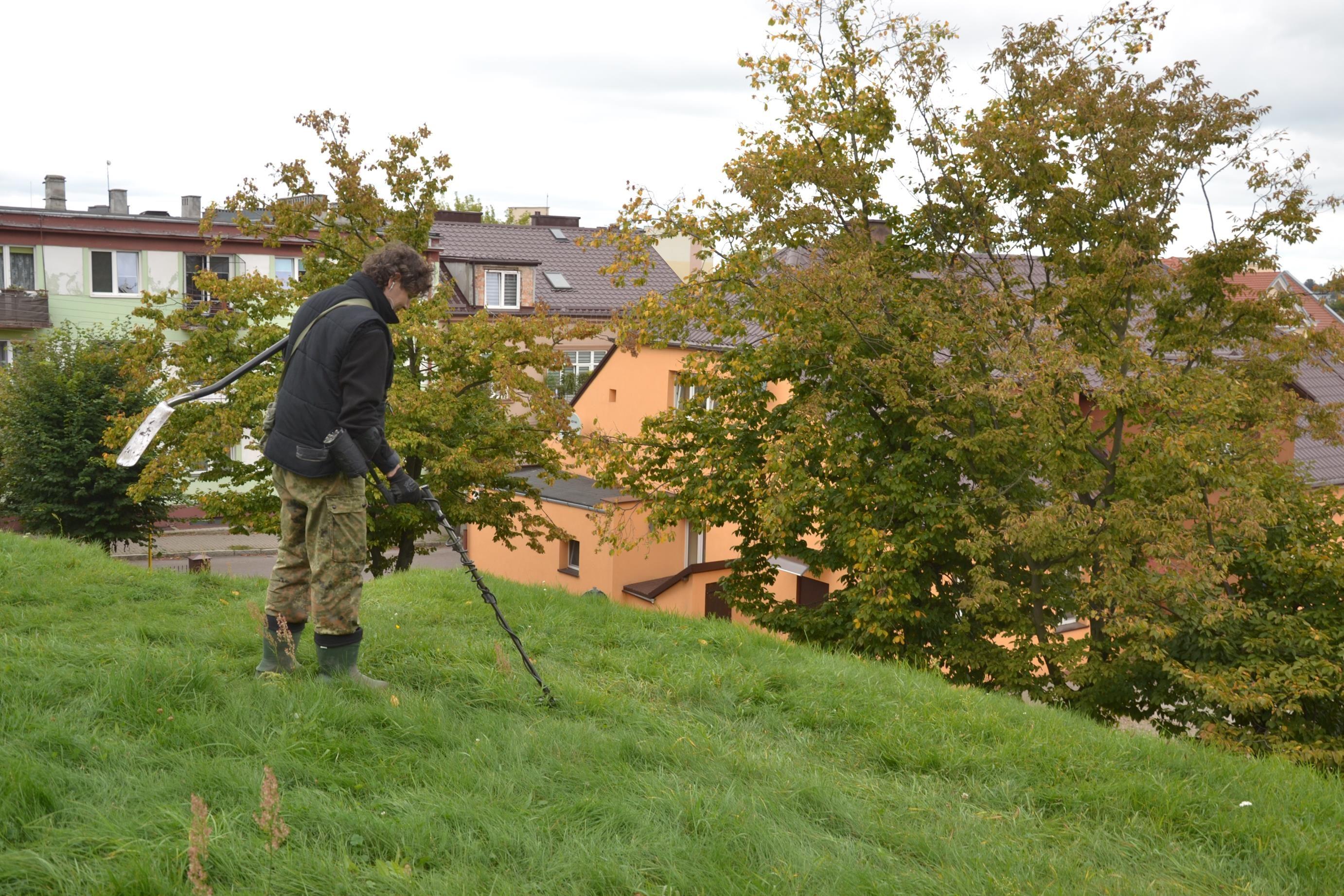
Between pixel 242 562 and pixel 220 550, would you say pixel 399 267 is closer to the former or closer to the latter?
pixel 242 562

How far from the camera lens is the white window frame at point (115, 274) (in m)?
33.2

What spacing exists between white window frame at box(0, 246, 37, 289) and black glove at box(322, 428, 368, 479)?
33902 mm

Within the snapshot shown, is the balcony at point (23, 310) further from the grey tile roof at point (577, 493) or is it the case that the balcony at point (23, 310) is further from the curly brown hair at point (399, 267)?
the curly brown hair at point (399, 267)

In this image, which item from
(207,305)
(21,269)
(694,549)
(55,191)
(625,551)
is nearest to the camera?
Result: (207,305)

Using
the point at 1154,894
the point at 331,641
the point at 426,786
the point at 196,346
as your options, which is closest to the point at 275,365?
the point at 196,346

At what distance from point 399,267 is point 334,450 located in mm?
894

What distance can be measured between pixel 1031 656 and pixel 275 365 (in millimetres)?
13443

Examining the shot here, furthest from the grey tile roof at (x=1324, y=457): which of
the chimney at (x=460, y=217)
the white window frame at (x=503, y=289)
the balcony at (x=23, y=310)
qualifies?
the balcony at (x=23, y=310)

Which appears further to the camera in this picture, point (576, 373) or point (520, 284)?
point (576, 373)

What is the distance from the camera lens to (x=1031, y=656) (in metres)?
12.5

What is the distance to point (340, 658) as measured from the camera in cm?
493

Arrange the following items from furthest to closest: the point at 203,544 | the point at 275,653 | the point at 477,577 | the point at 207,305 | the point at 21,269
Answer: the point at 203,544
the point at 21,269
the point at 207,305
the point at 477,577
the point at 275,653

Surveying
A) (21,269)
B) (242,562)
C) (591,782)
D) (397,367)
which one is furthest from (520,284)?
(591,782)

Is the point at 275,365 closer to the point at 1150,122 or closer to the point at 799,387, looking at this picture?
the point at 799,387
